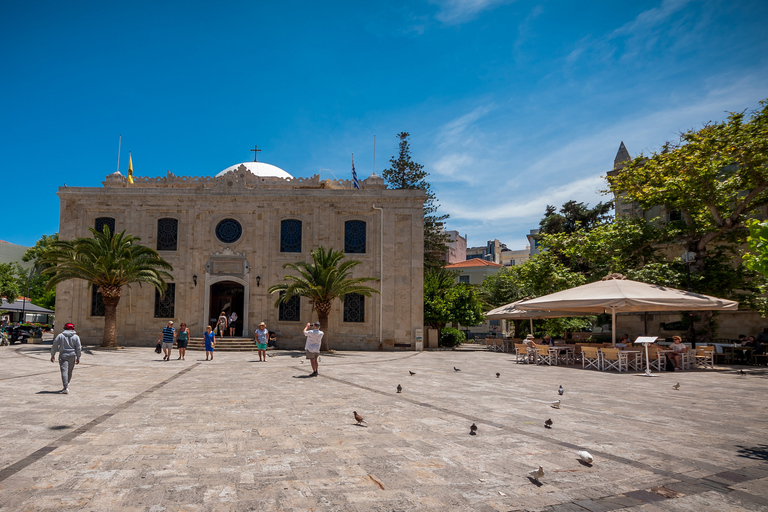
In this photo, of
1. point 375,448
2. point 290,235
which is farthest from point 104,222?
point 375,448

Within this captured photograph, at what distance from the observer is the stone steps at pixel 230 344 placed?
23558mm

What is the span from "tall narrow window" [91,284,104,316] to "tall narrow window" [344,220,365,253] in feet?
46.0

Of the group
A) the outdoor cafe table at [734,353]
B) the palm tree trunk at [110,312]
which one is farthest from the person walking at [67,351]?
the outdoor cafe table at [734,353]

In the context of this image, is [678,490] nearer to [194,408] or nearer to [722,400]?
[722,400]

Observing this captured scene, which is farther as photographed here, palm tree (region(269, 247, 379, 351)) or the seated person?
palm tree (region(269, 247, 379, 351))

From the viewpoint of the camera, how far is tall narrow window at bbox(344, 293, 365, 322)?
26.0 meters

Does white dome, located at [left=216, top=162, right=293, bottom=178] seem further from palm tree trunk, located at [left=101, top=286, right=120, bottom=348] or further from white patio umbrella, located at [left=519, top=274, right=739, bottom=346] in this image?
white patio umbrella, located at [left=519, top=274, right=739, bottom=346]

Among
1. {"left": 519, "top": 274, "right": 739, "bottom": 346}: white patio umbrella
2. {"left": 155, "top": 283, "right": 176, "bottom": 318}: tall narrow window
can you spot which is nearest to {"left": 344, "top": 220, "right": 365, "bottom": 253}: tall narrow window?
{"left": 155, "top": 283, "right": 176, "bottom": 318}: tall narrow window

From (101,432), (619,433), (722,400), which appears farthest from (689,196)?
(101,432)

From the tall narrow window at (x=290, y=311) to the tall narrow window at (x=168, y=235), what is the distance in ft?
23.6

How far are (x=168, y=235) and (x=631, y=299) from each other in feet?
77.8

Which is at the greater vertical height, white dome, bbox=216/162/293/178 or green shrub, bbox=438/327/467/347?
white dome, bbox=216/162/293/178

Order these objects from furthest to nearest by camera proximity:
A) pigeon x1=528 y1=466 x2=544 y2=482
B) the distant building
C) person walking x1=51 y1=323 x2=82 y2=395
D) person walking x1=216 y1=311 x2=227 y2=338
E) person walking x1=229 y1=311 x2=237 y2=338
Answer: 1. the distant building
2. person walking x1=229 y1=311 x2=237 y2=338
3. person walking x1=216 y1=311 x2=227 y2=338
4. person walking x1=51 y1=323 x2=82 y2=395
5. pigeon x1=528 y1=466 x2=544 y2=482

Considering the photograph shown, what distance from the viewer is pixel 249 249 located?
26.4m
